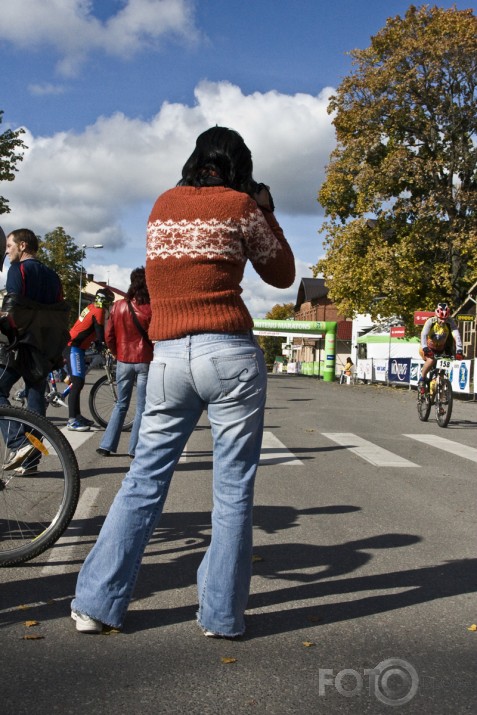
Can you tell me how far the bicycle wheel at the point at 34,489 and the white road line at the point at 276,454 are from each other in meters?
4.06

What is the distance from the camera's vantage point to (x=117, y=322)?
777 centimetres

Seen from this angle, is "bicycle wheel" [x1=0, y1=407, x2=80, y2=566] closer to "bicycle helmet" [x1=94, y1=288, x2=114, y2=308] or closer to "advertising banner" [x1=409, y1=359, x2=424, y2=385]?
"bicycle helmet" [x1=94, y1=288, x2=114, y2=308]

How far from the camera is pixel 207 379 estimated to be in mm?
2928

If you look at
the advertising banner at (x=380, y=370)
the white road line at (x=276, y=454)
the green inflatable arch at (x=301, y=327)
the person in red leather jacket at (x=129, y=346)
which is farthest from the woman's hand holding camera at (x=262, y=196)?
the green inflatable arch at (x=301, y=327)

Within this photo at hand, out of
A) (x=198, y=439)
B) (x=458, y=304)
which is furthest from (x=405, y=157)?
(x=198, y=439)

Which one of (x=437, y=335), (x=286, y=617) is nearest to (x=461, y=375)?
(x=437, y=335)

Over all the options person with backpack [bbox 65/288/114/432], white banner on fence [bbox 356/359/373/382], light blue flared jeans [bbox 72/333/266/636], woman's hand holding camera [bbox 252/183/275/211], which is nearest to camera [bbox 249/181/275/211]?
woman's hand holding camera [bbox 252/183/275/211]

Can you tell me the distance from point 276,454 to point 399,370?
2306 centimetres

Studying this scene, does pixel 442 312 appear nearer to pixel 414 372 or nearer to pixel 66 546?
pixel 66 546

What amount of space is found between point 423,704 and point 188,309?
5.08 ft

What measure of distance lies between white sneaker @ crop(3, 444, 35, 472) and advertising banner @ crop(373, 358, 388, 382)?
30463 millimetres

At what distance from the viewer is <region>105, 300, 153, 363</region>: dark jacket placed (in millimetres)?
7743

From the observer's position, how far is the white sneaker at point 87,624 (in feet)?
9.78

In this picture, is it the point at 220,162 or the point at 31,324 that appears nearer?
the point at 220,162
